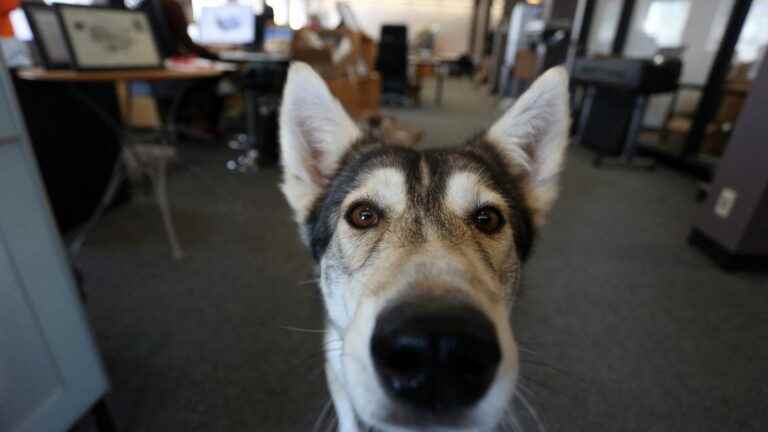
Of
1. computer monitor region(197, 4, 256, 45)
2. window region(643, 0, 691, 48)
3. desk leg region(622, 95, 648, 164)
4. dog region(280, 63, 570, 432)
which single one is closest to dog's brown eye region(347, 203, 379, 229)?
dog region(280, 63, 570, 432)

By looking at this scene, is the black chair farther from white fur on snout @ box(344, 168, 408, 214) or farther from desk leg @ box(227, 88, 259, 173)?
white fur on snout @ box(344, 168, 408, 214)

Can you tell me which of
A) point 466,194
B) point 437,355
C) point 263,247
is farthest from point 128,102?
point 437,355

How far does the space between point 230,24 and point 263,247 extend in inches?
179

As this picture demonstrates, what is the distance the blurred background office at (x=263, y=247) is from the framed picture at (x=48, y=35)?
1 centimetres

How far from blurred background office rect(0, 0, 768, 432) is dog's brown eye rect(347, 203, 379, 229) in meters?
0.61

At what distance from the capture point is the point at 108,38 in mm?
2682

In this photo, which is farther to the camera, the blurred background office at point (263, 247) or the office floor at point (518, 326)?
the office floor at point (518, 326)

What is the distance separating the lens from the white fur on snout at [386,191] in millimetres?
1188

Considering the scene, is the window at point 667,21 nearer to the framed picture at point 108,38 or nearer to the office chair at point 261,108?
the office chair at point 261,108

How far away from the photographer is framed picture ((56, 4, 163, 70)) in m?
2.52

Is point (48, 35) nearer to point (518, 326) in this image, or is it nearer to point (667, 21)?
point (518, 326)

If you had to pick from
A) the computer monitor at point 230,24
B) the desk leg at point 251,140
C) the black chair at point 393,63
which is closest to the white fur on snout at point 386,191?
the desk leg at point 251,140

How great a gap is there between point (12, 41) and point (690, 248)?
18.3 feet

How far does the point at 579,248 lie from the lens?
3.20m
